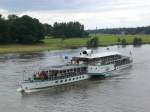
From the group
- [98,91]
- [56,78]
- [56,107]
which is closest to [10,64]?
[56,78]

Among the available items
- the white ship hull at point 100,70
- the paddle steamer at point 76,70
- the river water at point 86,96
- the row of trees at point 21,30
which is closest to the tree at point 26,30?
the row of trees at point 21,30

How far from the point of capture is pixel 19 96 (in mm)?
58312

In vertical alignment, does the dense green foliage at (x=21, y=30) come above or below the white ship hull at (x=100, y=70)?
above

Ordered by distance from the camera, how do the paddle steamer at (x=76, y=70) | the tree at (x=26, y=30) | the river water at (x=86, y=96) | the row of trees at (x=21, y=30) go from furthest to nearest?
1. the tree at (x=26, y=30)
2. the row of trees at (x=21, y=30)
3. the paddle steamer at (x=76, y=70)
4. the river water at (x=86, y=96)

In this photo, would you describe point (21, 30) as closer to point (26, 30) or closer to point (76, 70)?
point (26, 30)

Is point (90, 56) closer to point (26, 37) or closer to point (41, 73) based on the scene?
point (41, 73)

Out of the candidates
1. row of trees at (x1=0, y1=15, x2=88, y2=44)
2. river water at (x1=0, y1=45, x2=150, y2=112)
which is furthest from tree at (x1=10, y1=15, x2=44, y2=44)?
river water at (x1=0, y1=45, x2=150, y2=112)

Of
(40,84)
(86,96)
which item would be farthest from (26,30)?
(86,96)

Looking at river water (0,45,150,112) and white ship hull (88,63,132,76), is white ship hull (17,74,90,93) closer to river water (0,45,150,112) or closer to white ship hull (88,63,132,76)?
river water (0,45,150,112)

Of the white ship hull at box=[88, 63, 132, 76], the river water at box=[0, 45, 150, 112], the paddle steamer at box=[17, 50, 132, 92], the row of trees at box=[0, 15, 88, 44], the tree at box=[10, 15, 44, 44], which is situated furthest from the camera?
the tree at box=[10, 15, 44, 44]

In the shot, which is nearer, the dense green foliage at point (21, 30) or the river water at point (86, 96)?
the river water at point (86, 96)

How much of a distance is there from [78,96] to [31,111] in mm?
10384

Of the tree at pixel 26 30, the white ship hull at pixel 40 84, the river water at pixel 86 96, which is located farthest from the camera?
the tree at pixel 26 30

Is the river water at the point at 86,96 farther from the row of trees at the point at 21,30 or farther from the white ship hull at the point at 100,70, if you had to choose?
the row of trees at the point at 21,30
